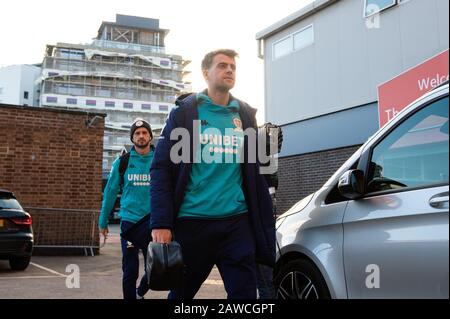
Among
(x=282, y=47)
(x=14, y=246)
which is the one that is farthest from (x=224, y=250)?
(x=282, y=47)

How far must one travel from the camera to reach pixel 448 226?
7.20ft

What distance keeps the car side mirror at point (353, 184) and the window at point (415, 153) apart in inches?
2.2

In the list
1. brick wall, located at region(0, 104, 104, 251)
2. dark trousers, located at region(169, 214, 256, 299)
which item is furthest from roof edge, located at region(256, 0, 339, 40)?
dark trousers, located at region(169, 214, 256, 299)

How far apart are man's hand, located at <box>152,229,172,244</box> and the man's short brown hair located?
1067mm

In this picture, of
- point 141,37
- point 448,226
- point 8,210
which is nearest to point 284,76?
point 8,210

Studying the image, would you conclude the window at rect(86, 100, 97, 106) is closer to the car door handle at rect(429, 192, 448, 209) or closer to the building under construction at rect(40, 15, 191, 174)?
the building under construction at rect(40, 15, 191, 174)

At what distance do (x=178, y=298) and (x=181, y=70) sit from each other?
84219 mm

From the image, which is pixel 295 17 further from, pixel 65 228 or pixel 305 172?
pixel 65 228

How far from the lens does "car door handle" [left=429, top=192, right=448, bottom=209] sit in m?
2.25

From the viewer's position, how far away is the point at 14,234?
7.80 metres

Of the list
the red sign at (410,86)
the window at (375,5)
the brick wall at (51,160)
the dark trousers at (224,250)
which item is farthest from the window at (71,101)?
the dark trousers at (224,250)

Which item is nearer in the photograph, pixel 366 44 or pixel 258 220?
pixel 258 220

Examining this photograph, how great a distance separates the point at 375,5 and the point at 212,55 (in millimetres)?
10736
